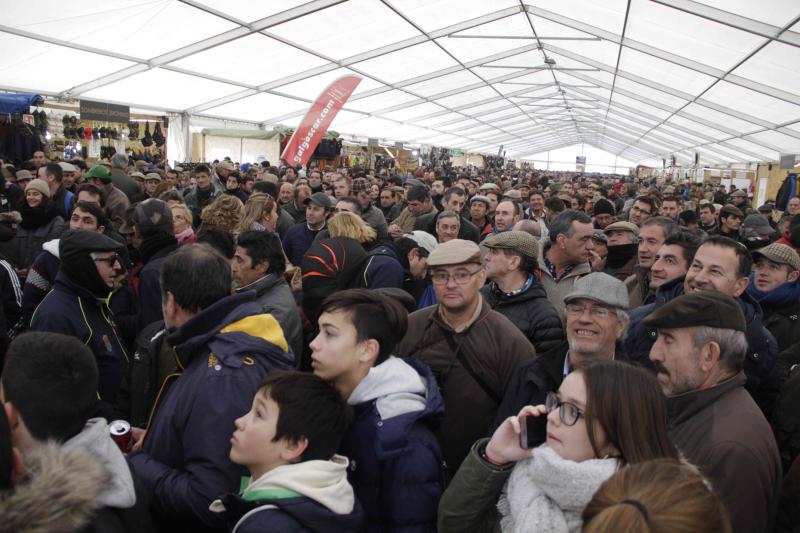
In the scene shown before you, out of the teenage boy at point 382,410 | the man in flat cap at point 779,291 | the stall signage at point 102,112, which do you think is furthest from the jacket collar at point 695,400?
the stall signage at point 102,112

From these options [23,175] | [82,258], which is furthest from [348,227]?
[23,175]

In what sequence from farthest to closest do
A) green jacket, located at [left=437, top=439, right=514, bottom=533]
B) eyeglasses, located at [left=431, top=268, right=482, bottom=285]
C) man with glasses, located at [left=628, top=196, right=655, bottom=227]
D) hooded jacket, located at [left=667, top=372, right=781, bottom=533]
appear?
1. man with glasses, located at [left=628, top=196, right=655, bottom=227]
2. eyeglasses, located at [left=431, top=268, right=482, bottom=285]
3. hooded jacket, located at [left=667, top=372, right=781, bottom=533]
4. green jacket, located at [left=437, top=439, right=514, bottom=533]

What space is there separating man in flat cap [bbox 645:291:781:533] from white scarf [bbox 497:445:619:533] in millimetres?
644

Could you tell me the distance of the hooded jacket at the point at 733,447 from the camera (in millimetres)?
1700

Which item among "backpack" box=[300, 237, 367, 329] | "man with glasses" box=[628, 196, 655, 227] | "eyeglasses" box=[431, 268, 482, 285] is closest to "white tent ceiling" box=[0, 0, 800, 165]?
"man with glasses" box=[628, 196, 655, 227]

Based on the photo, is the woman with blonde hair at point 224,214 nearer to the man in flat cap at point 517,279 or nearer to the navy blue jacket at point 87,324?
the navy blue jacket at point 87,324

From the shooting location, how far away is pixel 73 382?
1.52 m

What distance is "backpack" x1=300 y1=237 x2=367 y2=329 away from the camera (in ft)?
12.2

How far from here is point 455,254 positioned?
2611 millimetres

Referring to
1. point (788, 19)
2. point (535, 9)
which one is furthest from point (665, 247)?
point (535, 9)

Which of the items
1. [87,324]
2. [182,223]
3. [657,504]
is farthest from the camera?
[182,223]

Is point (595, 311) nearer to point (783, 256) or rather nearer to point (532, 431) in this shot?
point (532, 431)

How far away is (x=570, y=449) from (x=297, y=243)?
4393mm

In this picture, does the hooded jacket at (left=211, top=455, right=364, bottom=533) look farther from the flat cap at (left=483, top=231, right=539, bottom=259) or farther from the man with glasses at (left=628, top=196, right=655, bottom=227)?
the man with glasses at (left=628, top=196, right=655, bottom=227)
